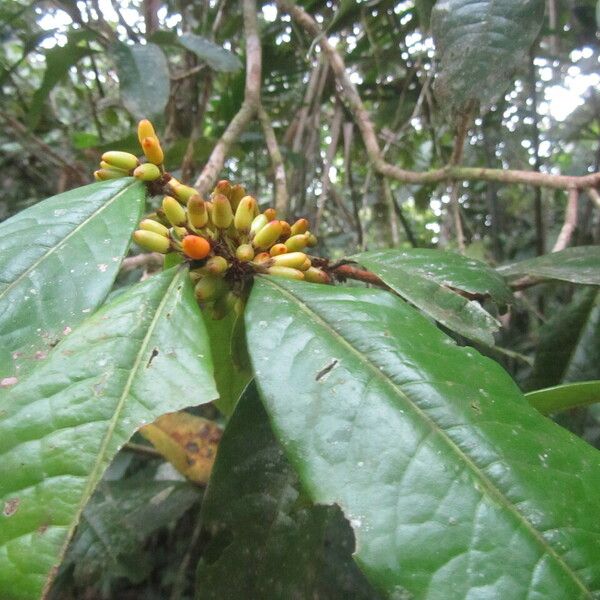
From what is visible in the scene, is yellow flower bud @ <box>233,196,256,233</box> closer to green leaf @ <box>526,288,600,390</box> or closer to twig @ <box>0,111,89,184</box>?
green leaf @ <box>526,288,600,390</box>

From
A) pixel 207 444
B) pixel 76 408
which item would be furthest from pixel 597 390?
pixel 207 444

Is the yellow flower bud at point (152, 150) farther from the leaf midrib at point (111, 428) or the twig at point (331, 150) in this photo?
the twig at point (331, 150)

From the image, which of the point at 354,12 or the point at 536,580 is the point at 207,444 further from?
the point at 354,12

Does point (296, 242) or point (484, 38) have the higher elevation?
point (484, 38)

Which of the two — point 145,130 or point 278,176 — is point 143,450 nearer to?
point 278,176

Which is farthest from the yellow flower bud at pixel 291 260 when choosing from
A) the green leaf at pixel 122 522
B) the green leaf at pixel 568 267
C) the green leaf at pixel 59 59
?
the green leaf at pixel 59 59

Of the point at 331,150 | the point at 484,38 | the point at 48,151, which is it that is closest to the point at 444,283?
the point at 484,38
